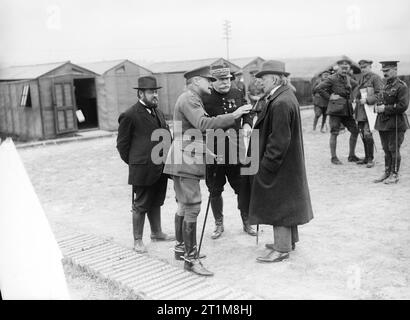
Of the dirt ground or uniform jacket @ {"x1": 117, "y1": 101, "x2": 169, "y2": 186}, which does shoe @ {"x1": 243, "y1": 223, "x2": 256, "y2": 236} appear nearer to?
the dirt ground

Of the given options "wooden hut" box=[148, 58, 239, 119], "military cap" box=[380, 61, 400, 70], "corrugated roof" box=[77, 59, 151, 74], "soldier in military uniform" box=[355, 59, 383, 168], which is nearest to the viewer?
"military cap" box=[380, 61, 400, 70]

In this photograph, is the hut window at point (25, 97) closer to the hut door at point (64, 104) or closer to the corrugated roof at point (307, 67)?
the hut door at point (64, 104)

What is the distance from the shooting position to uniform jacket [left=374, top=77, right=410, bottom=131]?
7297 millimetres

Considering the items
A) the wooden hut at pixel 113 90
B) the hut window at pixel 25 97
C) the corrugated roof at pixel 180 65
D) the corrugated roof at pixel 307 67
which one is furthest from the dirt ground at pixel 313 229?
the corrugated roof at pixel 307 67

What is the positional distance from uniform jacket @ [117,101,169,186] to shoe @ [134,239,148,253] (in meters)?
0.65

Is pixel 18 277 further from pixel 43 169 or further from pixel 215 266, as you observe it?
pixel 43 169

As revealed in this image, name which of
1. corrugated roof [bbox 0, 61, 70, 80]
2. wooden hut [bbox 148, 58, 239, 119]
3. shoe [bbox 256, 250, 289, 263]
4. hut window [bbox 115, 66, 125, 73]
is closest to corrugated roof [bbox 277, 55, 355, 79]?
wooden hut [bbox 148, 58, 239, 119]

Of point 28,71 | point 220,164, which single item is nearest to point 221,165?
point 220,164

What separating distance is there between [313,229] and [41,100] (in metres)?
12.1

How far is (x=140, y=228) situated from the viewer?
17.5 feet

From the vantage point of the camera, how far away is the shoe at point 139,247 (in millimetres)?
5293

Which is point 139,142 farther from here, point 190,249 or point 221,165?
point 190,249
